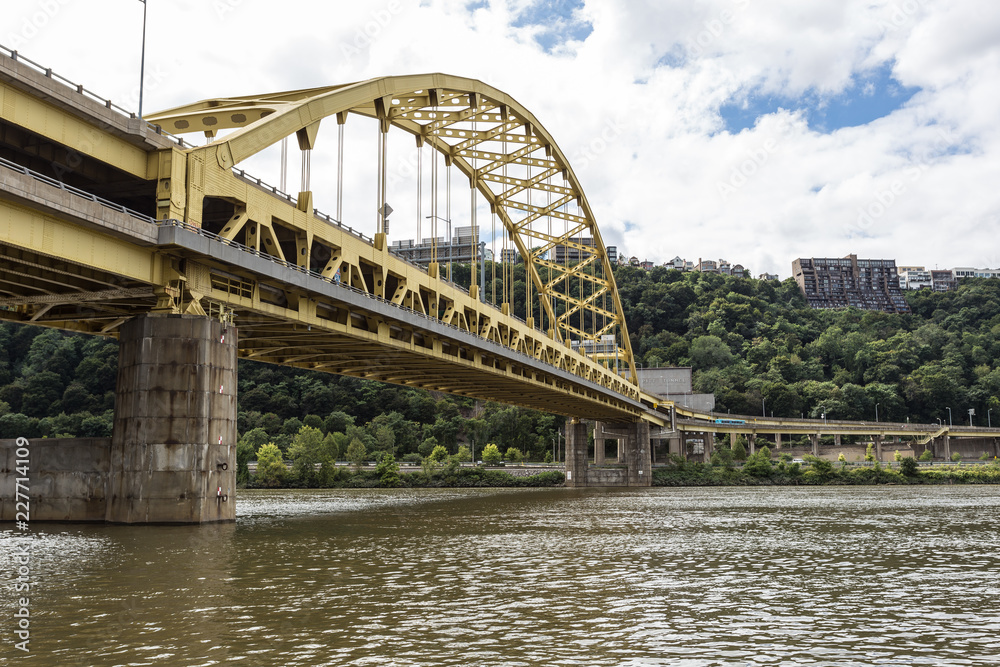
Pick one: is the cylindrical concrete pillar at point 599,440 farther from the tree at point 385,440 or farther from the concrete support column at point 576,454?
the tree at point 385,440

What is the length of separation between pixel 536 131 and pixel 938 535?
37.8m

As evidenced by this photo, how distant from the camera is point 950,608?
1459 cm

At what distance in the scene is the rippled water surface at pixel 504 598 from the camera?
36.6ft

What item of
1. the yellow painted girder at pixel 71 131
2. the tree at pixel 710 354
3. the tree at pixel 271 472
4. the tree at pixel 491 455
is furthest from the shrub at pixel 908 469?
the tree at pixel 710 354

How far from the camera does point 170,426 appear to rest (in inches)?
979

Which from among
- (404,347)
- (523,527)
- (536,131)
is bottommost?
(523,527)

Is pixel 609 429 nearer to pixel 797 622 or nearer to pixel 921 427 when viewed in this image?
pixel 921 427

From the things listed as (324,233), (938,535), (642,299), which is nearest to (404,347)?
(324,233)

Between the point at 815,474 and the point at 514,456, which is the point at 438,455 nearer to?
the point at 514,456

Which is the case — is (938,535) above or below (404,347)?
below

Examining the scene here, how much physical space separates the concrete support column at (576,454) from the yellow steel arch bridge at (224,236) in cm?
4174

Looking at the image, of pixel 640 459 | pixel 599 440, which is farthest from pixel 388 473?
pixel 599 440

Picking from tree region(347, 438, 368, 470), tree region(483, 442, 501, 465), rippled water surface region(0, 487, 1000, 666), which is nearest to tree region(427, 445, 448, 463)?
tree region(483, 442, 501, 465)

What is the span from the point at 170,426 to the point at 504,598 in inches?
525
